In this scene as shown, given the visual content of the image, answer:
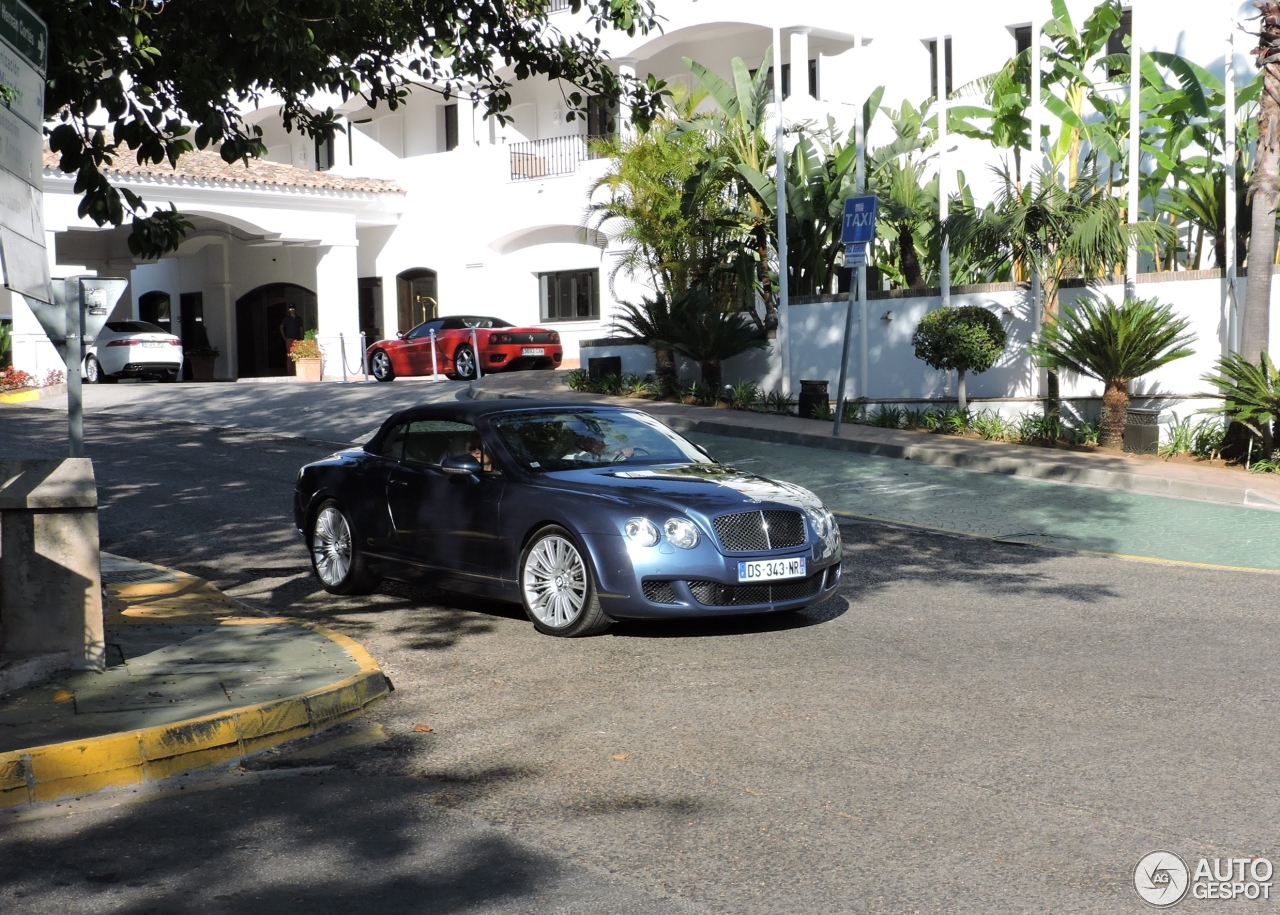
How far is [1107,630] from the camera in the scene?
855 cm

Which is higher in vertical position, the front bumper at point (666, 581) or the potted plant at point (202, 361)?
the potted plant at point (202, 361)

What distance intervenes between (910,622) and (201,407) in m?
18.2

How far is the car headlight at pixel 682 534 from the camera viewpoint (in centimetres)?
811

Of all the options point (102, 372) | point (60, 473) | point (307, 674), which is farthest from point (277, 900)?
point (102, 372)

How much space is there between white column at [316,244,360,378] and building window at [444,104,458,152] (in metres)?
4.18

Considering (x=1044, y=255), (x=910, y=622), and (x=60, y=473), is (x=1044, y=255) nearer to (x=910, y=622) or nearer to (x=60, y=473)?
(x=910, y=622)

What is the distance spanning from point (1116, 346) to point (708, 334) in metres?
7.11

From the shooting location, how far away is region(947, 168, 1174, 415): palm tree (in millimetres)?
18297

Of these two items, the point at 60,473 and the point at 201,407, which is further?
the point at 201,407

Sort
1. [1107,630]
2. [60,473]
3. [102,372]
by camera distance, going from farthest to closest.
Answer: [102,372], [1107,630], [60,473]

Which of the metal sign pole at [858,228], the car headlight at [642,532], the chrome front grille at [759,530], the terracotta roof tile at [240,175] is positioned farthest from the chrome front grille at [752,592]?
the terracotta roof tile at [240,175]

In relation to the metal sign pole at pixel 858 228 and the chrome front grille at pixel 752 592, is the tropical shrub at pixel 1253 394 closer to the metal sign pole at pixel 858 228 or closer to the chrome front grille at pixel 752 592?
the metal sign pole at pixel 858 228

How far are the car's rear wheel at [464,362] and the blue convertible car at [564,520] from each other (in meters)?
18.7

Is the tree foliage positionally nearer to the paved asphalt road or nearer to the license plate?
the paved asphalt road
